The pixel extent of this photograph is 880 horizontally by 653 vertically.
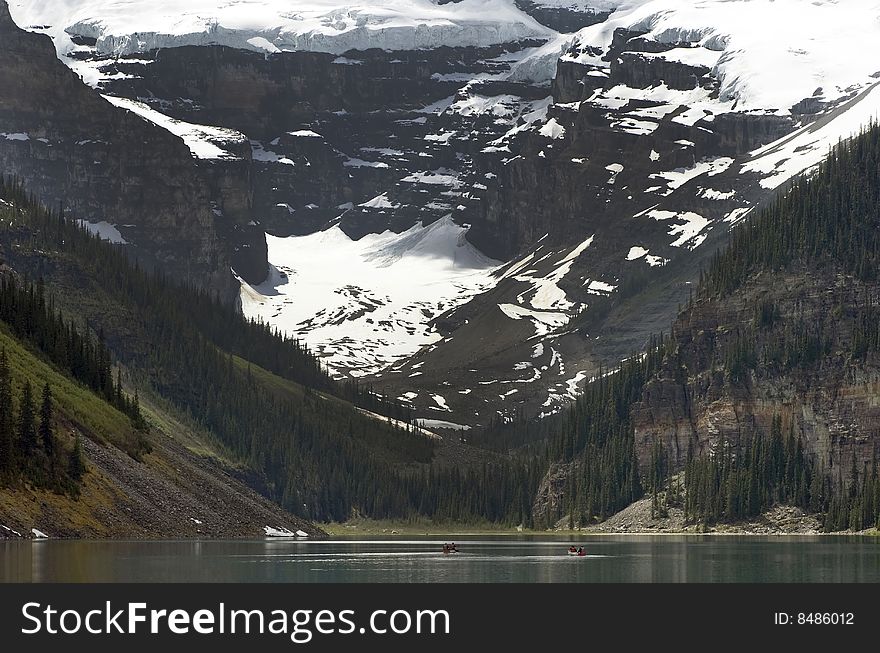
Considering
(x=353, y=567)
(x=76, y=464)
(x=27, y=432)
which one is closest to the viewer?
(x=353, y=567)

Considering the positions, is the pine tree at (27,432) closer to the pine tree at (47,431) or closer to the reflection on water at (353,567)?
the pine tree at (47,431)

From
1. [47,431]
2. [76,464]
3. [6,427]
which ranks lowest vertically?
[76,464]

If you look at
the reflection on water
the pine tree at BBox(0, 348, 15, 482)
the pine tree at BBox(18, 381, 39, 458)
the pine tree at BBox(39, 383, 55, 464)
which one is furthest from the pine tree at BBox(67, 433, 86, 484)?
the reflection on water

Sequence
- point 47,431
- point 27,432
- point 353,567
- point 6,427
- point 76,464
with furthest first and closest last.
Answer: point 76,464 → point 47,431 → point 27,432 → point 6,427 → point 353,567

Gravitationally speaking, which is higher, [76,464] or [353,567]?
[76,464]

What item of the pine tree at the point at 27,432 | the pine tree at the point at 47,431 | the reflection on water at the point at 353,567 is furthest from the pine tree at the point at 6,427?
the reflection on water at the point at 353,567

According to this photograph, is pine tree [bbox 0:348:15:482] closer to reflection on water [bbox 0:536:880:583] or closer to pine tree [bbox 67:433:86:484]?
pine tree [bbox 67:433:86:484]

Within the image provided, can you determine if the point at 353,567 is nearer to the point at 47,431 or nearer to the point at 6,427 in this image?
the point at 6,427

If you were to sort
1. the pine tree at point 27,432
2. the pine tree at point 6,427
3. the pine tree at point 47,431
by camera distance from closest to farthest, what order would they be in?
1. the pine tree at point 6,427
2. the pine tree at point 27,432
3. the pine tree at point 47,431

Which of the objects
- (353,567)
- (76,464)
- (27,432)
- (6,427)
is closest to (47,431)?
(27,432)
